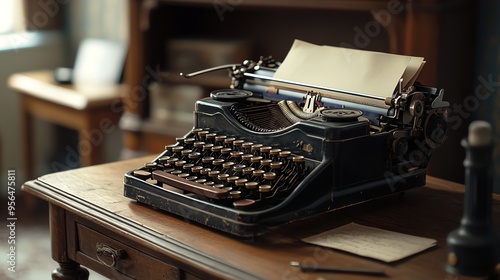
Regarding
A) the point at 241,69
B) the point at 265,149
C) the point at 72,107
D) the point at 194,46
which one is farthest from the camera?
the point at 72,107

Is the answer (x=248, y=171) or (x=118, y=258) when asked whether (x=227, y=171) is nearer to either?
(x=248, y=171)

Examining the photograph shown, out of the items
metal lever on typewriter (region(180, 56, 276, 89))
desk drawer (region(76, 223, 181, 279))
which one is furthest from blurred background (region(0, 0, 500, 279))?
desk drawer (region(76, 223, 181, 279))

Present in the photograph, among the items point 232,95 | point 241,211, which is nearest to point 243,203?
point 241,211

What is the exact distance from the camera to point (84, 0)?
5.51 m

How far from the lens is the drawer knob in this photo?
6.31 ft

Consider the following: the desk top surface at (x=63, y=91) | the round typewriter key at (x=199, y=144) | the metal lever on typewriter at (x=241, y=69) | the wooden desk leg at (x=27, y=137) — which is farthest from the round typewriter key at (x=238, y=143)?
the wooden desk leg at (x=27, y=137)

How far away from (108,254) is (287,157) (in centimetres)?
53

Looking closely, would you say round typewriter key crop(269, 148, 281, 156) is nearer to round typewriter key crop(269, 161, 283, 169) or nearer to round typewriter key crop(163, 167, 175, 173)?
round typewriter key crop(269, 161, 283, 169)

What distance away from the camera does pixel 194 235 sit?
1.77 metres

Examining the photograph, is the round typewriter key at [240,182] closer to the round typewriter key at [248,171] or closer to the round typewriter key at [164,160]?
the round typewriter key at [248,171]

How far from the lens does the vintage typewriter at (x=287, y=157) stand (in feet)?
5.94

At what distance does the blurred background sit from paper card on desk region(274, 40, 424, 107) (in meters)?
0.97

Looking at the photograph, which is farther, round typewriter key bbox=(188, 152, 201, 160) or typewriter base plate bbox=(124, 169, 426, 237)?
round typewriter key bbox=(188, 152, 201, 160)

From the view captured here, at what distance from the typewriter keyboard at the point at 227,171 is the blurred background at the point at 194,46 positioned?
4.12 feet
